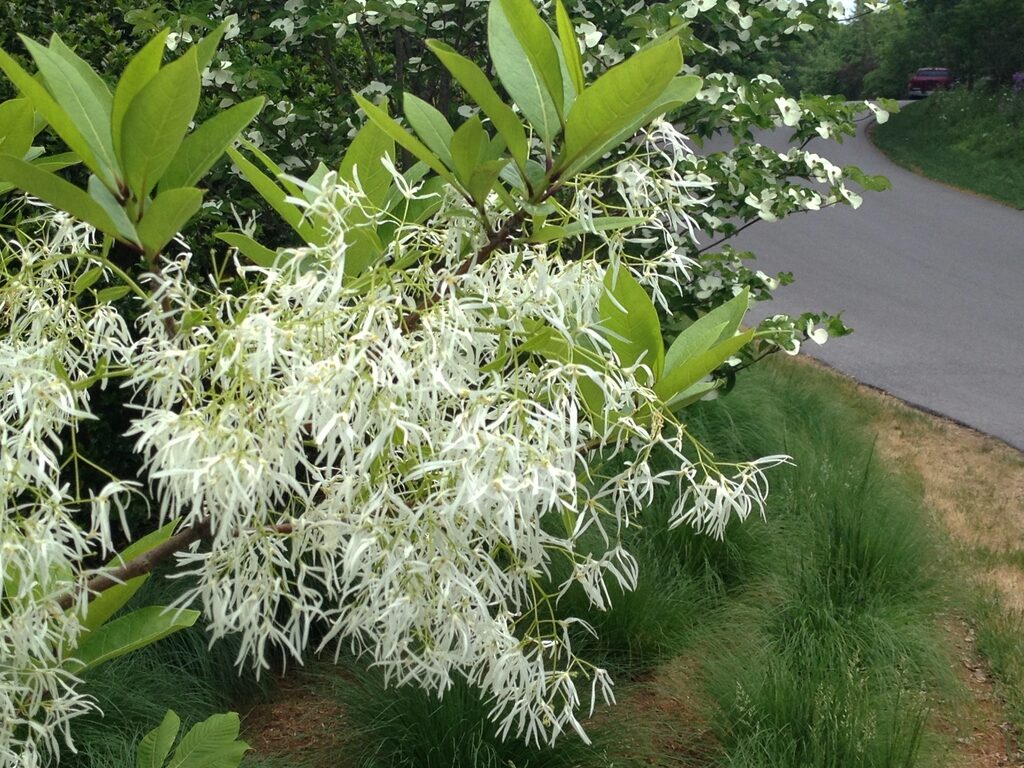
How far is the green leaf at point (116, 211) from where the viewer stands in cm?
108

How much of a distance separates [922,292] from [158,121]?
34.8 ft

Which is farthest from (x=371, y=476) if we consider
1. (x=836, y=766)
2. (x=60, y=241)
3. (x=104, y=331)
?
(x=836, y=766)

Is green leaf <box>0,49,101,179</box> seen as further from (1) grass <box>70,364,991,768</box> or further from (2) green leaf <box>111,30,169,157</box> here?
(1) grass <box>70,364,991,768</box>

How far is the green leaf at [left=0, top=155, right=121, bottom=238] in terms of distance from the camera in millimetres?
1036

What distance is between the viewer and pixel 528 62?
1.14m

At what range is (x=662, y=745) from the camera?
9.27 feet

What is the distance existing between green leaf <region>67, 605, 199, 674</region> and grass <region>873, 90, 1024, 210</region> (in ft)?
55.0

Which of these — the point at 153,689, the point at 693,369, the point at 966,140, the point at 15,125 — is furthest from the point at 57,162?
the point at 966,140

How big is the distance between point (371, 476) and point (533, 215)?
32cm

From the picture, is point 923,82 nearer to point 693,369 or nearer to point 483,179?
point 693,369

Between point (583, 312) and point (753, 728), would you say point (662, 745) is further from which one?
point (583, 312)

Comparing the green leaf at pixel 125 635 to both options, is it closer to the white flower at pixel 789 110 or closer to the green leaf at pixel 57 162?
the green leaf at pixel 57 162

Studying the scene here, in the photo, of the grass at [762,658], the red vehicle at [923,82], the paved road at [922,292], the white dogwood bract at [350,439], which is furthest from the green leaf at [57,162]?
the red vehicle at [923,82]

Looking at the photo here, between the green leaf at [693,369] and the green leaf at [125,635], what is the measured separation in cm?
59
